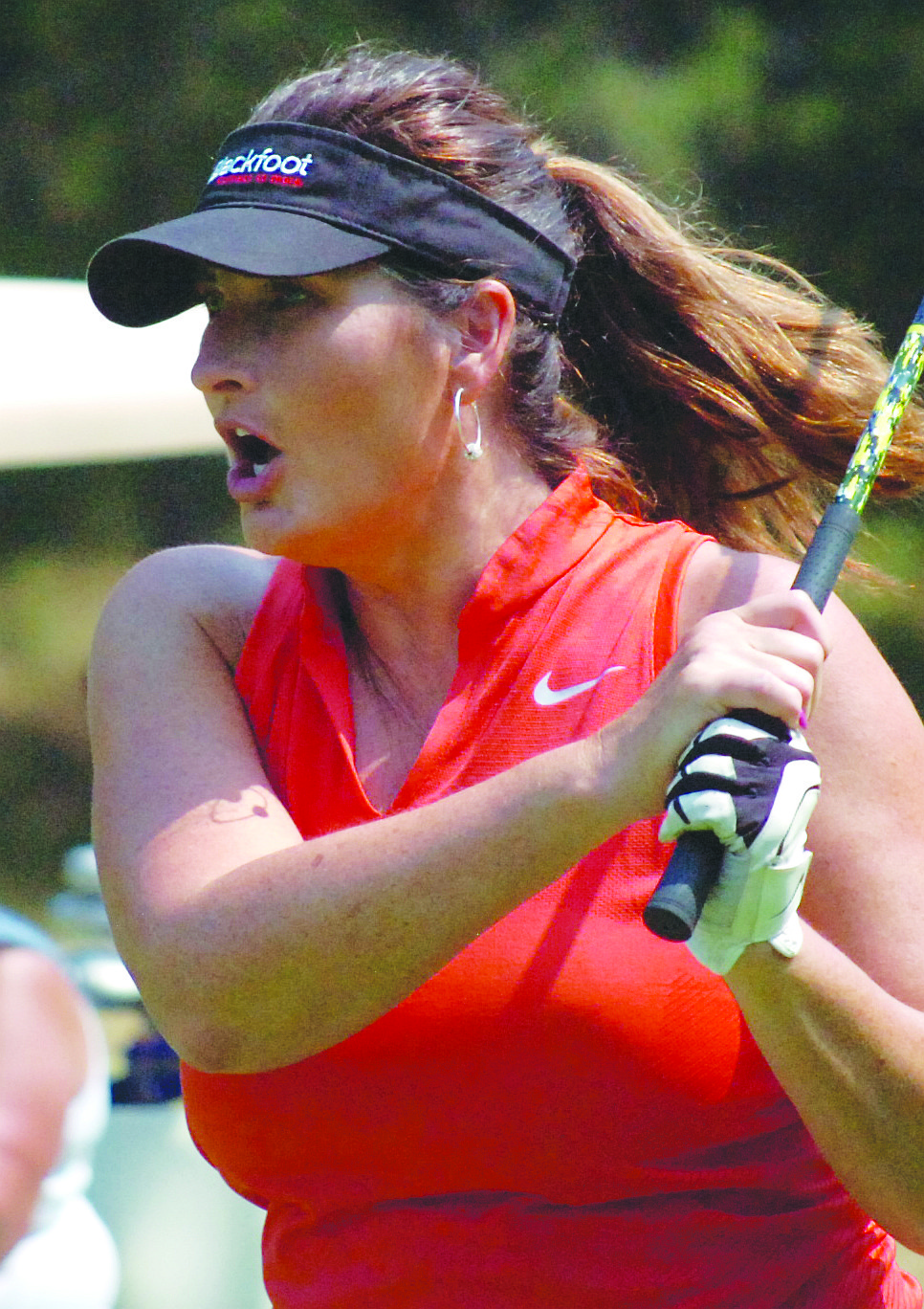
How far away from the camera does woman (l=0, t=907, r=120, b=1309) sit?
3037 millimetres

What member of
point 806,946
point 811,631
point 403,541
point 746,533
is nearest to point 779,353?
point 746,533

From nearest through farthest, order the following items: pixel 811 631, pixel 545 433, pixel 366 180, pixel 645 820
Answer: pixel 811 631, pixel 645 820, pixel 366 180, pixel 545 433

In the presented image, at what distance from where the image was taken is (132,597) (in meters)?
1.88

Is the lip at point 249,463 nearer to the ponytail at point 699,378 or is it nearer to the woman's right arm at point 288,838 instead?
the woman's right arm at point 288,838

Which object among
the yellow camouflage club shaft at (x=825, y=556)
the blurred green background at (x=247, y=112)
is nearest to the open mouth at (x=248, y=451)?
the yellow camouflage club shaft at (x=825, y=556)

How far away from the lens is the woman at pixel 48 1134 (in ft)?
9.96

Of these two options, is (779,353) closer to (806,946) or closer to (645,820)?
(645,820)

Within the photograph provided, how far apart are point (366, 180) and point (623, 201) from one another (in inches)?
15.0

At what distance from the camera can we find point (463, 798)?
1514 millimetres

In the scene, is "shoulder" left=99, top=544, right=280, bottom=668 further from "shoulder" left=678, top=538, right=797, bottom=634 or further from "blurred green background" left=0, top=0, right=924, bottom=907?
"blurred green background" left=0, top=0, right=924, bottom=907

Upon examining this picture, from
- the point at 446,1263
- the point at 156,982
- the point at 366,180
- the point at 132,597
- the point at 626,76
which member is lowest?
the point at 626,76

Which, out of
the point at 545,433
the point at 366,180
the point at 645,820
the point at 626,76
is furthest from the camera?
the point at 626,76

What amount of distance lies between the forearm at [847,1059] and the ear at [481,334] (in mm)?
695

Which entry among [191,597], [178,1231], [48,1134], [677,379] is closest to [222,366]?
[191,597]
